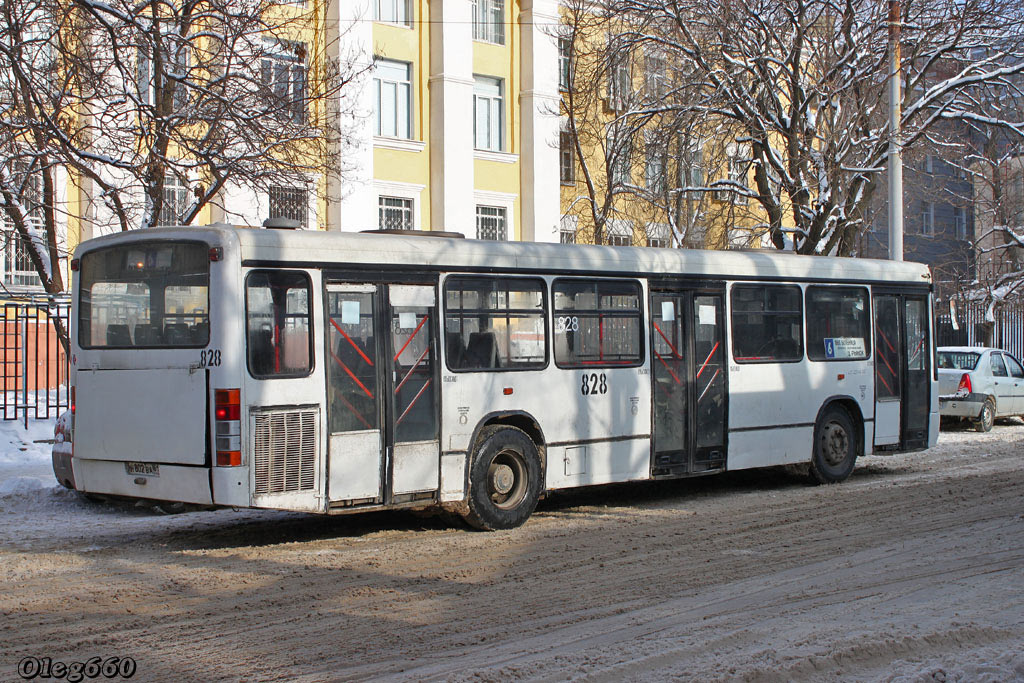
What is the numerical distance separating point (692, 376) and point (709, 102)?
11.2 m

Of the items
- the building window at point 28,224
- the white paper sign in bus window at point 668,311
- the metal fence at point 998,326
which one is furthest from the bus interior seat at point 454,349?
the metal fence at point 998,326

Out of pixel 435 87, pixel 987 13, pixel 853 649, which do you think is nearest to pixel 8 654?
pixel 853 649

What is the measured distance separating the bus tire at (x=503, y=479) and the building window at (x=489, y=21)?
2389cm

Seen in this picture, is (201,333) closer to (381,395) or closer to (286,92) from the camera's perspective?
(381,395)

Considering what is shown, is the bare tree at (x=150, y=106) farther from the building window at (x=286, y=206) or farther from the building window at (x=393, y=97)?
the building window at (x=393, y=97)

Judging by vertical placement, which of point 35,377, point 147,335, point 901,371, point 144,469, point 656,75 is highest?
point 656,75

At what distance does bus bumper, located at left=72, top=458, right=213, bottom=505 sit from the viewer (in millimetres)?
9406

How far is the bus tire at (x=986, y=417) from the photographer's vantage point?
2191cm

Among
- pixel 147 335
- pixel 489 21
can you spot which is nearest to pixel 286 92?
pixel 147 335

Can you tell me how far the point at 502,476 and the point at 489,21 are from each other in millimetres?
24714

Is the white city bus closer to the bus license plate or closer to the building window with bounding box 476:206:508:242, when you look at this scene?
the bus license plate

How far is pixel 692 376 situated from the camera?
13141 millimetres

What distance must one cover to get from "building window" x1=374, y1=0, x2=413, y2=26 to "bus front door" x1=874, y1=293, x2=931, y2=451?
1944cm

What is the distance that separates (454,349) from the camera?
1091cm
